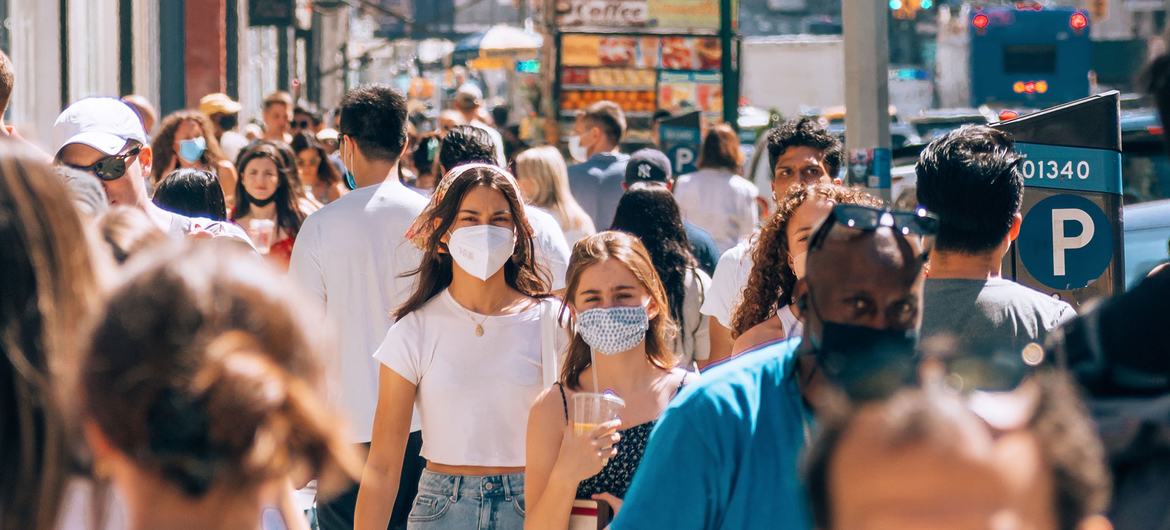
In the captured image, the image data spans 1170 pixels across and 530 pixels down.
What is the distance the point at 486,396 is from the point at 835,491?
3.16m

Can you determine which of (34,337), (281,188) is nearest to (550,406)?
(34,337)

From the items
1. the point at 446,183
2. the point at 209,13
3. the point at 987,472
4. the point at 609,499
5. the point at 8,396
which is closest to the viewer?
the point at 987,472

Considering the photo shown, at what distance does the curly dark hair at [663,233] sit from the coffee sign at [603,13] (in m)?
10.5

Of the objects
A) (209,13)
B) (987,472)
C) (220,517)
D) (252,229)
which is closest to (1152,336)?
(987,472)

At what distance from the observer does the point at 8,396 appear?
2.06m

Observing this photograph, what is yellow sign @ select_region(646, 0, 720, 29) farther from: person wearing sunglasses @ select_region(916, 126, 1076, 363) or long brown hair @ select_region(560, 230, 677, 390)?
person wearing sunglasses @ select_region(916, 126, 1076, 363)

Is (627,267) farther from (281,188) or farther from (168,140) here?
(168,140)

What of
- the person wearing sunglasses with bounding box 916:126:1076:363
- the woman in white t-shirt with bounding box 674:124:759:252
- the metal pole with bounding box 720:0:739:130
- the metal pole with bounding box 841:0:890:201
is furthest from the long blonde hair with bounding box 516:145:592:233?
Answer: the metal pole with bounding box 720:0:739:130

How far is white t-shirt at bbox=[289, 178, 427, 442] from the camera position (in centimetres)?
585

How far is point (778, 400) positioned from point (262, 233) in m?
5.69

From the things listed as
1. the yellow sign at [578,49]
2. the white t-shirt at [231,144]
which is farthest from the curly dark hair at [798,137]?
the yellow sign at [578,49]

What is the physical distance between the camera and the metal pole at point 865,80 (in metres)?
8.47

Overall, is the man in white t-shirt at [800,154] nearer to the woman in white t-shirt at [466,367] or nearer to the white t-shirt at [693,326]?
the white t-shirt at [693,326]

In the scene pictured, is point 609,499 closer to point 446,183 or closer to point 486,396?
point 486,396
